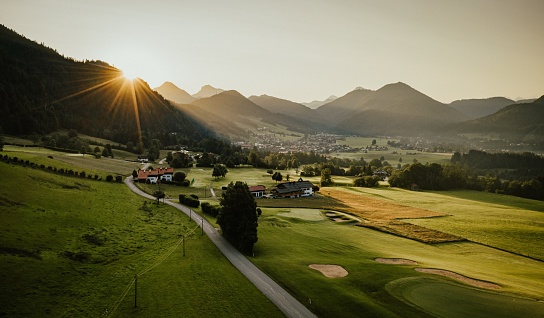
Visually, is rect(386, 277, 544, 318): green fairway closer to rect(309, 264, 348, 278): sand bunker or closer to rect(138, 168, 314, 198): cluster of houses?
rect(309, 264, 348, 278): sand bunker

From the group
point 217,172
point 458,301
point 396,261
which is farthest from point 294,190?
point 458,301

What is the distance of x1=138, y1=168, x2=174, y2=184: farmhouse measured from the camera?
107 m

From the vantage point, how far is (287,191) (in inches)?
4456

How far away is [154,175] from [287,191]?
1768 inches

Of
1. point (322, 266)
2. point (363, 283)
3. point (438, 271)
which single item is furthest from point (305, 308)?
point (438, 271)

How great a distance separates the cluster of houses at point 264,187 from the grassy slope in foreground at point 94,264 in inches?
1952

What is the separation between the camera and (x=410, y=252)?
58.2 meters

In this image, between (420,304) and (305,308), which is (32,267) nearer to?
(305,308)

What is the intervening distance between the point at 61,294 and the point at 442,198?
118 meters

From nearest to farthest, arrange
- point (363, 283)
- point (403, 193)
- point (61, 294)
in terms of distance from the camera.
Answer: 1. point (61, 294)
2. point (363, 283)
3. point (403, 193)

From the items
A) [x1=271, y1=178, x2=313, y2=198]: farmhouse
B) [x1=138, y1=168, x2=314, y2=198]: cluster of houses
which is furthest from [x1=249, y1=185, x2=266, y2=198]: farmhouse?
[x1=271, y1=178, x2=313, y2=198]: farmhouse

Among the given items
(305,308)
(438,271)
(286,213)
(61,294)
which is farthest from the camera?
(286,213)

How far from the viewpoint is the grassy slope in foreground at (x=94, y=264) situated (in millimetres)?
30094

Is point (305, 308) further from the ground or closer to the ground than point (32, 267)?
closer to the ground
